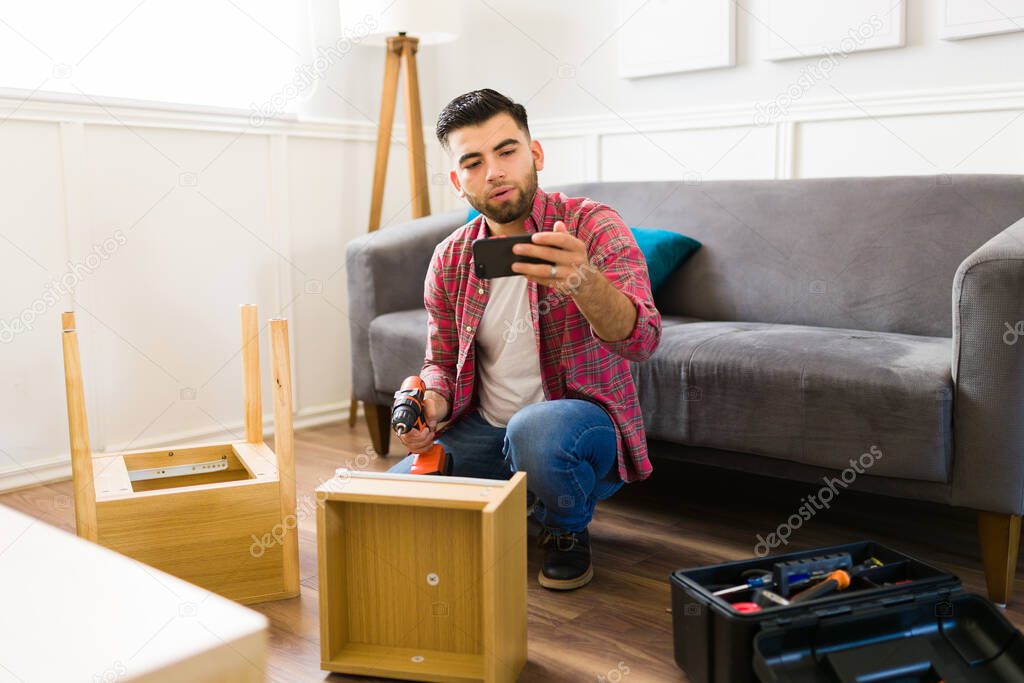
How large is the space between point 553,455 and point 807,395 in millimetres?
533

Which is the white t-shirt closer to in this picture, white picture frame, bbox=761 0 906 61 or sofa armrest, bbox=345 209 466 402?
sofa armrest, bbox=345 209 466 402

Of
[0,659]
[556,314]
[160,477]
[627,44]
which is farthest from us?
[627,44]

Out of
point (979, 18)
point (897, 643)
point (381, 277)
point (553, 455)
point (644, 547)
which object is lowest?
point (644, 547)

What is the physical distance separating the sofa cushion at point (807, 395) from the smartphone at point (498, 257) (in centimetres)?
66

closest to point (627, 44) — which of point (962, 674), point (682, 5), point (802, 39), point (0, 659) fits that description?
point (682, 5)

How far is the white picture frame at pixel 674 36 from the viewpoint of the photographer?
8.68 ft

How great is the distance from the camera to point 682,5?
8.95 ft

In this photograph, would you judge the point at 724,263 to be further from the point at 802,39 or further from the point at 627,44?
the point at 627,44

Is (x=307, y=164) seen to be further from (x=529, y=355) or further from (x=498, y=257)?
(x=498, y=257)

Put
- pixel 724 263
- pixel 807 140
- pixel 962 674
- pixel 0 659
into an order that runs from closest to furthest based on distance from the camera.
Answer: pixel 0 659
pixel 962 674
pixel 724 263
pixel 807 140

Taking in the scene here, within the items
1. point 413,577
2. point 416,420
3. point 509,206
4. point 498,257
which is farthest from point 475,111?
point 413,577

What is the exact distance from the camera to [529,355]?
1.69m

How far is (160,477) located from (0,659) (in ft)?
3.60

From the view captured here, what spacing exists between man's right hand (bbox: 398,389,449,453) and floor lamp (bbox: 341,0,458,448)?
1.17m
